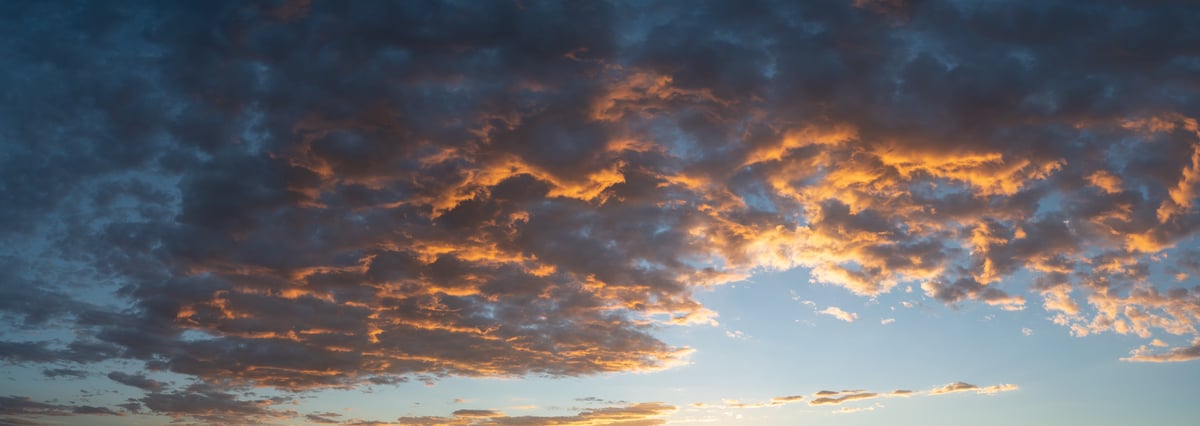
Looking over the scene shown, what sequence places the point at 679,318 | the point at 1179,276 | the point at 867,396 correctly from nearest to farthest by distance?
the point at 1179,276
the point at 679,318
the point at 867,396

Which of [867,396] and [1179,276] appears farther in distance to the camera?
[867,396]

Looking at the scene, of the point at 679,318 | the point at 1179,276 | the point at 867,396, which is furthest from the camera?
the point at 867,396

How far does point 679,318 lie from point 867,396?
136 ft

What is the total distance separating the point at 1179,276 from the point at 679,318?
50642mm

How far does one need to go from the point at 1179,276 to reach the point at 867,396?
52.3 meters

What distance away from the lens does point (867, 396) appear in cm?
10381

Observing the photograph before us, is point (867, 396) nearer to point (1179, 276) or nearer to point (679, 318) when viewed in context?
point (679, 318)

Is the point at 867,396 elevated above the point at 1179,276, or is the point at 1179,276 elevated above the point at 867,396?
the point at 1179,276

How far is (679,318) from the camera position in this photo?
3329 inches

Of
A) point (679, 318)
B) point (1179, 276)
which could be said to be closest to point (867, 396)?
point (679, 318)

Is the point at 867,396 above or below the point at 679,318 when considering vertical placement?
below

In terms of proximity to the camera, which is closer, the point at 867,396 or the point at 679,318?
the point at 679,318
